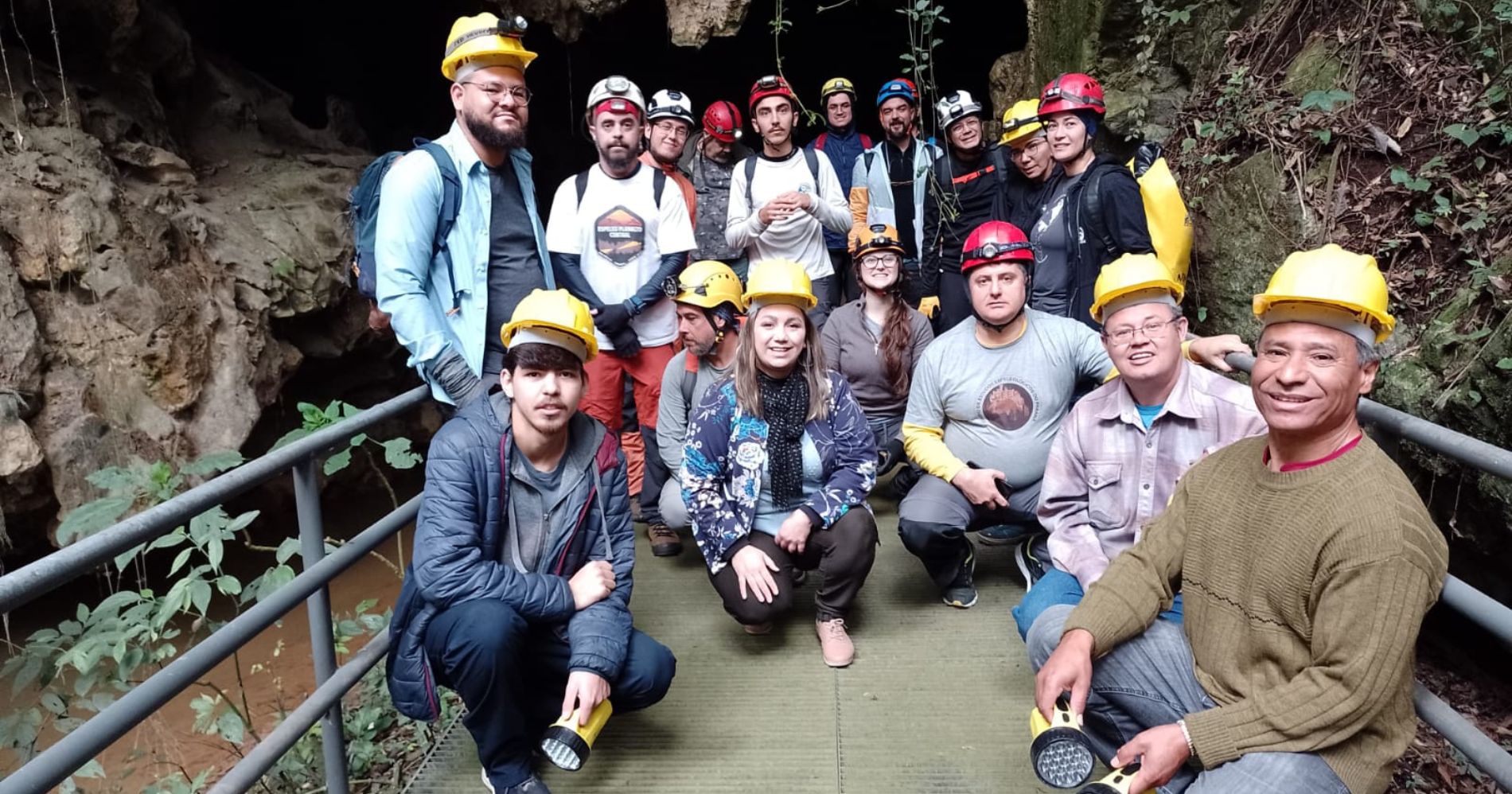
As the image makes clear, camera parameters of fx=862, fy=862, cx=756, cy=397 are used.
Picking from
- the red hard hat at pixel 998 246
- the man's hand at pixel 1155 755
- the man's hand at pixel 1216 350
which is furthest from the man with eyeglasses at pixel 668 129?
the man's hand at pixel 1155 755

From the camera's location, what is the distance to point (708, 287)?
379cm

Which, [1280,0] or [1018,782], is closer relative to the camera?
[1018,782]

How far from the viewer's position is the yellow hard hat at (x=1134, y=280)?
2562 mm

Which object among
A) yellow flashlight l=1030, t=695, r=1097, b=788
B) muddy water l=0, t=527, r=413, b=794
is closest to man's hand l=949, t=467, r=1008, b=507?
yellow flashlight l=1030, t=695, r=1097, b=788

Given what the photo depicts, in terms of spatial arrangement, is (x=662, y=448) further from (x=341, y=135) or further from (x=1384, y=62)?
(x=341, y=135)

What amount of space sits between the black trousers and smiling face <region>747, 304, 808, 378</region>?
63 cm

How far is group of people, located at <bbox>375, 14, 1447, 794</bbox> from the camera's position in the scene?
1.77 meters

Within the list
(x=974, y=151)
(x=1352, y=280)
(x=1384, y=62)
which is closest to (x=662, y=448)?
(x=974, y=151)

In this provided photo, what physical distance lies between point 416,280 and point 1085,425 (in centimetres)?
223

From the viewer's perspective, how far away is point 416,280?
2.87 meters

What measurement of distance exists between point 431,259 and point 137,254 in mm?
4055

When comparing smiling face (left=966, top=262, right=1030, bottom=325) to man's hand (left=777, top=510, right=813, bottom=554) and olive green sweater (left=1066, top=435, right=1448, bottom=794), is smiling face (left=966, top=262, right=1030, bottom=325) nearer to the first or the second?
man's hand (left=777, top=510, right=813, bottom=554)

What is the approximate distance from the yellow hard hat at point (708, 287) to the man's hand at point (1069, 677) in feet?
7.28

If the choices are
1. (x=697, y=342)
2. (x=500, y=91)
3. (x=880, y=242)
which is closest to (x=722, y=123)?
(x=880, y=242)
